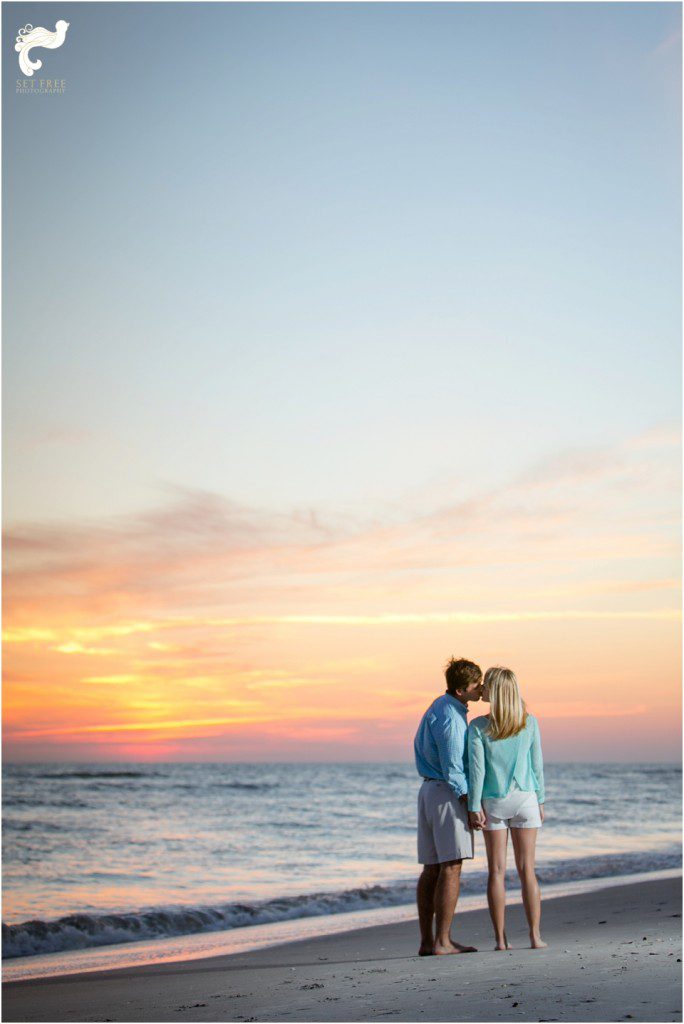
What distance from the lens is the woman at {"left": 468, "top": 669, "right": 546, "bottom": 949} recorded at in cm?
609

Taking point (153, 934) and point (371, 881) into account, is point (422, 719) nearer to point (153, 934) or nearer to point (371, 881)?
point (153, 934)

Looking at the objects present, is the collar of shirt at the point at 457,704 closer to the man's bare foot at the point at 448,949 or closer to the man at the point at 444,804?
the man at the point at 444,804

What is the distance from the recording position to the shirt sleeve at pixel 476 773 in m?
6.09

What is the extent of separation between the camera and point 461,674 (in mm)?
6352

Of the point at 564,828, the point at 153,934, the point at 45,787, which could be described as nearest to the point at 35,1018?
the point at 153,934

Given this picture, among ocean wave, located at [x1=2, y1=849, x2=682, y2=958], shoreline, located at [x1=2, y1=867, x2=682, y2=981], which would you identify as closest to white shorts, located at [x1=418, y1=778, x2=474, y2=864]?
shoreline, located at [x1=2, y1=867, x2=682, y2=981]

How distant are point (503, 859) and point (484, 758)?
0.66 m

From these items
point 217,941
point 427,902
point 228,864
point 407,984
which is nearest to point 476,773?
point 427,902

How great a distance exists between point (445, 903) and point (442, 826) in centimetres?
47

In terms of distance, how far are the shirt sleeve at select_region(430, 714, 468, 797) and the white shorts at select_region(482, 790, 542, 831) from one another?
0.64 ft

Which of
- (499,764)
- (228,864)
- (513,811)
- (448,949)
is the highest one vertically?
(499,764)

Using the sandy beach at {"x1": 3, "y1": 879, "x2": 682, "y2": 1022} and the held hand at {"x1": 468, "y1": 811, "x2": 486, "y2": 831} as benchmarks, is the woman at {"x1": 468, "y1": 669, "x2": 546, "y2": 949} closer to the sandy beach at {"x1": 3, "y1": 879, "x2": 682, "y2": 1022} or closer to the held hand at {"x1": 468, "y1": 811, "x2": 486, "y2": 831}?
the held hand at {"x1": 468, "y1": 811, "x2": 486, "y2": 831}

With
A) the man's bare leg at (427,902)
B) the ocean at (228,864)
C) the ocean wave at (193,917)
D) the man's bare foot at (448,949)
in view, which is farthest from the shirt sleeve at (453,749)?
the ocean wave at (193,917)

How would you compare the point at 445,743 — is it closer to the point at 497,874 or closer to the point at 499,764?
the point at 499,764
